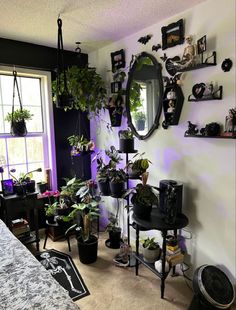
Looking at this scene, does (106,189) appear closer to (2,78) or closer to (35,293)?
(35,293)

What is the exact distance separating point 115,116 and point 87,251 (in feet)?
4.76

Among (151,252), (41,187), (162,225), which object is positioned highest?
(41,187)

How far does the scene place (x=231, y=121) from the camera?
1619mm

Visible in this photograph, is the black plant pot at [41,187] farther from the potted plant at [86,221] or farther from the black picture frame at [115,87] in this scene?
the black picture frame at [115,87]

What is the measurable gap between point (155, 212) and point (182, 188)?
320 mm

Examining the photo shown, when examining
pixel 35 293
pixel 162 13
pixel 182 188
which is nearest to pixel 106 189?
pixel 182 188

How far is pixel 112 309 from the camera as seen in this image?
1.75 m

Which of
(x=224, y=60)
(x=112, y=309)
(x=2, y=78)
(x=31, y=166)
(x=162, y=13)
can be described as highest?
(x=162, y=13)

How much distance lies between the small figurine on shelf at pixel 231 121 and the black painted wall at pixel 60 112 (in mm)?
1920

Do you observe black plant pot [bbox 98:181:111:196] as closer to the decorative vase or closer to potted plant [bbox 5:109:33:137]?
the decorative vase

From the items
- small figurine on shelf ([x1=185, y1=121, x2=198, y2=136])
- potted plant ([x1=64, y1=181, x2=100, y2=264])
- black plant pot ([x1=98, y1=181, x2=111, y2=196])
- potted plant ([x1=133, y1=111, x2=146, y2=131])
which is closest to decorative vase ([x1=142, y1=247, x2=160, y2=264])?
potted plant ([x1=64, y1=181, x2=100, y2=264])

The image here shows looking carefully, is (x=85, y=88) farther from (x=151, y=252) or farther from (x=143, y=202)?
(x=151, y=252)

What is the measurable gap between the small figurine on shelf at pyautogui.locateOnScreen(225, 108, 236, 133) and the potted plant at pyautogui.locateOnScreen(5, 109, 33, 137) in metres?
2.00

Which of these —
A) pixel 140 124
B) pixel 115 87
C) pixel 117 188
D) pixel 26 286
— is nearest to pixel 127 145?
pixel 140 124
